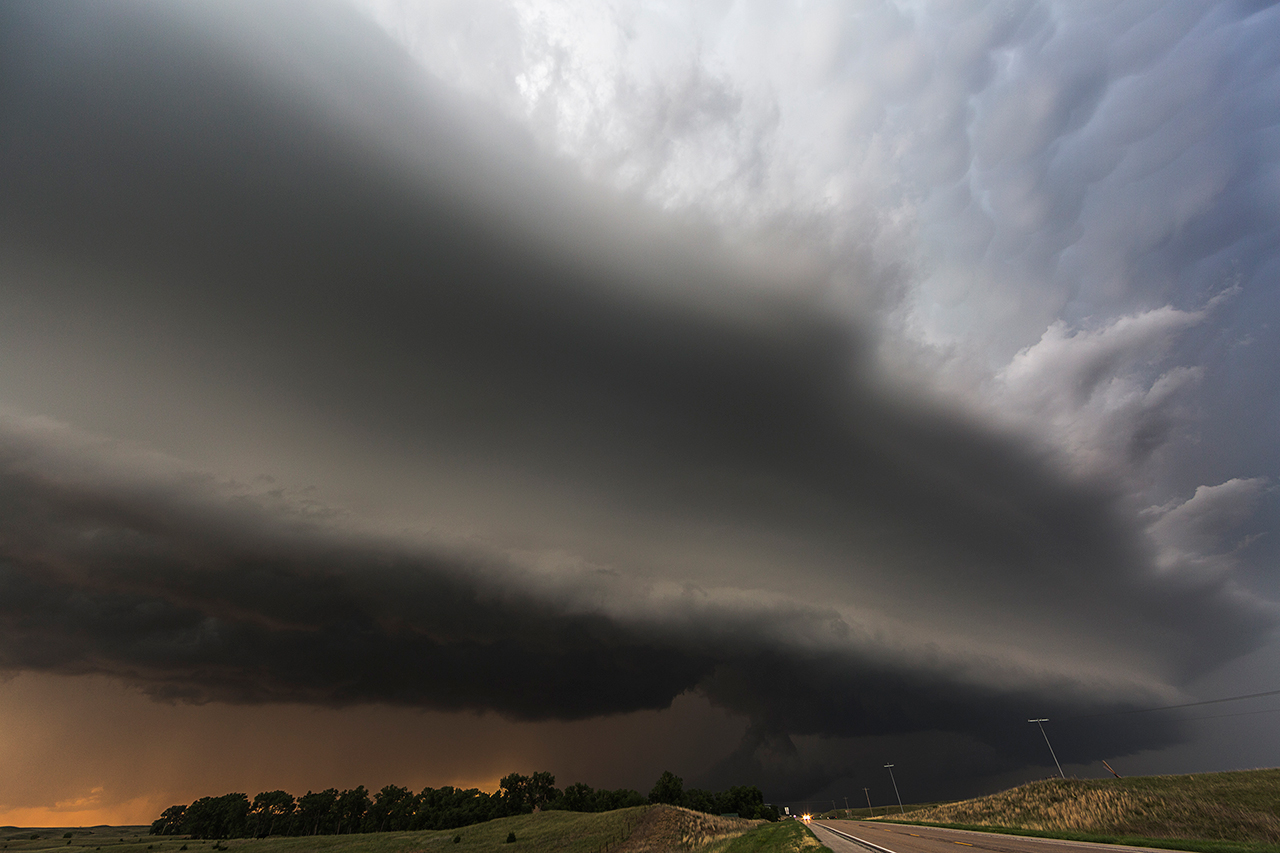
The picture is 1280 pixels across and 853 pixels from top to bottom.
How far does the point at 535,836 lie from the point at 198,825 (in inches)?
6289

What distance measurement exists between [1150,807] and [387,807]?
666 feet

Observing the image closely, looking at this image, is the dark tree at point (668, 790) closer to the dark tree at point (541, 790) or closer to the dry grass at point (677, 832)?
the dark tree at point (541, 790)

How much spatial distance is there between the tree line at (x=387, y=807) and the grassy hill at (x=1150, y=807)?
137 metres

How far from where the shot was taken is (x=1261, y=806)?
5916 cm

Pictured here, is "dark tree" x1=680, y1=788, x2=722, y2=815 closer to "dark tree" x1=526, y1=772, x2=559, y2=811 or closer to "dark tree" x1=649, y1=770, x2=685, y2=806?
"dark tree" x1=649, y1=770, x2=685, y2=806

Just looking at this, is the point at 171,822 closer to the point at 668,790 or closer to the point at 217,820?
the point at 217,820

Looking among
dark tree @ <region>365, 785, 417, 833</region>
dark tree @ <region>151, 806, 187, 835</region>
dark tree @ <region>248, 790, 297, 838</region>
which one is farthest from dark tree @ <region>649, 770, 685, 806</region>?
dark tree @ <region>151, 806, 187, 835</region>

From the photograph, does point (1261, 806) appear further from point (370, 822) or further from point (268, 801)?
point (268, 801)

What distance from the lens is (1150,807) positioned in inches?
2464

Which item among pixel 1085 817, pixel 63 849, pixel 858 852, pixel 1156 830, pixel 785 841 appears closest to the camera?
pixel 858 852

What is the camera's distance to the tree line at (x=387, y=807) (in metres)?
169

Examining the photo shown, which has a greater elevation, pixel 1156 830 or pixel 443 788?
pixel 443 788

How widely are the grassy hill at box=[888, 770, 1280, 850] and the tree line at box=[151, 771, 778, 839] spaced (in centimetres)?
13744

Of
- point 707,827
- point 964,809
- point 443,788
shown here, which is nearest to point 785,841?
point 707,827
